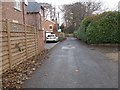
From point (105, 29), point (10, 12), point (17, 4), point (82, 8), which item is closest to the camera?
point (10, 12)

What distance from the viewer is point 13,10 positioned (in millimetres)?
18344

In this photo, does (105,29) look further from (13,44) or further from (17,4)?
(13,44)

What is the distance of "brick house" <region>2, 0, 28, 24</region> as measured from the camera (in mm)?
16250

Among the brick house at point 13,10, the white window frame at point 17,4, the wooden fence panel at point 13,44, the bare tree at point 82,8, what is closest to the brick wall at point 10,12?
the brick house at point 13,10

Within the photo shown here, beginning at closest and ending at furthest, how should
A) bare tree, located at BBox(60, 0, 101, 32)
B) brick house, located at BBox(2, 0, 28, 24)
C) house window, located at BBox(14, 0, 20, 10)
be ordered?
brick house, located at BBox(2, 0, 28, 24)
house window, located at BBox(14, 0, 20, 10)
bare tree, located at BBox(60, 0, 101, 32)

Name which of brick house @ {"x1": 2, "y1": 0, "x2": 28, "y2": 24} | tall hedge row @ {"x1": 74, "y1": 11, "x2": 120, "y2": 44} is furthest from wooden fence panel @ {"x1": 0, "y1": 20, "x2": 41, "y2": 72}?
tall hedge row @ {"x1": 74, "y1": 11, "x2": 120, "y2": 44}

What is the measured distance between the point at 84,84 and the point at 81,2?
177 feet

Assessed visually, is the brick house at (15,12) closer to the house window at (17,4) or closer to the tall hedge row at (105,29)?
the house window at (17,4)

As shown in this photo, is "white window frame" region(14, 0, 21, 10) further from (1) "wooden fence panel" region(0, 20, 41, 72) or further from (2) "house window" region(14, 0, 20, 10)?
(1) "wooden fence panel" region(0, 20, 41, 72)

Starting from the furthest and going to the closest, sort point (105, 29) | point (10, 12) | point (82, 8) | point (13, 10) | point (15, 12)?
point (82, 8) < point (105, 29) < point (15, 12) < point (13, 10) < point (10, 12)

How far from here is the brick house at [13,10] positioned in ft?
53.3

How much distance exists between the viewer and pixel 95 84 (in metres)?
6.88

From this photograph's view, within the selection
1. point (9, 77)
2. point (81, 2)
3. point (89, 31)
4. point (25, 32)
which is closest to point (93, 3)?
point (81, 2)

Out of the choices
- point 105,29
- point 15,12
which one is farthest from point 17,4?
point 105,29
